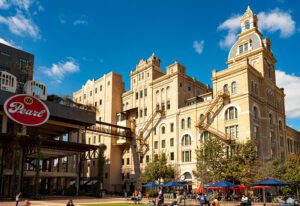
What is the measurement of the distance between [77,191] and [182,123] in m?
24.2

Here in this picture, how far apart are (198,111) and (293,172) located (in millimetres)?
19819

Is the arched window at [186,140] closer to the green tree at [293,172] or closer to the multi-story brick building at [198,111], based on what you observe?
the multi-story brick building at [198,111]

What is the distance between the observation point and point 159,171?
60.1 metres

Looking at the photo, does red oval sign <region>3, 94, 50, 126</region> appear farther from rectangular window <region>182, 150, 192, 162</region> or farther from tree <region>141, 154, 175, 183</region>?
rectangular window <region>182, 150, 192, 162</region>

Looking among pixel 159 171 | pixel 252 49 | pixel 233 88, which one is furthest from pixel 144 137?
pixel 252 49

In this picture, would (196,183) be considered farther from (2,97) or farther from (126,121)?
(2,97)

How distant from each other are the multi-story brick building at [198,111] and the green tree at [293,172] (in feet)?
14.4

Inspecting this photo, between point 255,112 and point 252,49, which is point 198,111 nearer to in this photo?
point 255,112

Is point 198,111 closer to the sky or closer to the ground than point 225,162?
closer to the sky

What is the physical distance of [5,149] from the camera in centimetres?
5134

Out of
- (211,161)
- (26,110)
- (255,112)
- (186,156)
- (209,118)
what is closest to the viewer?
(211,161)

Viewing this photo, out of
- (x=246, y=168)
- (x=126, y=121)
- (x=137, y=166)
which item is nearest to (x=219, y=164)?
(x=246, y=168)

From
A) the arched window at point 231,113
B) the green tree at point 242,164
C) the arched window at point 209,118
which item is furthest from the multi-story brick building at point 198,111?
the green tree at point 242,164

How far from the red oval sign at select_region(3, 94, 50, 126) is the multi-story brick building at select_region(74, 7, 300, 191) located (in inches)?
980
